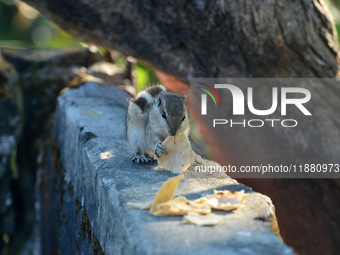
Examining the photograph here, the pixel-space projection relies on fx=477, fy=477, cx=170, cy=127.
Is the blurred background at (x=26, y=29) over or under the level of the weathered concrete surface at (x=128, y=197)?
over

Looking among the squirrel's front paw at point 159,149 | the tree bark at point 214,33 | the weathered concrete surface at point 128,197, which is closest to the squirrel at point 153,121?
the squirrel's front paw at point 159,149

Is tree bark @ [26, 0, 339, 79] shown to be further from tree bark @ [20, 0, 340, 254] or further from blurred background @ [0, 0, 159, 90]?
blurred background @ [0, 0, 159, 90]

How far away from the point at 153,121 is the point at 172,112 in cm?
23

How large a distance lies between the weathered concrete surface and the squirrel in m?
0.13

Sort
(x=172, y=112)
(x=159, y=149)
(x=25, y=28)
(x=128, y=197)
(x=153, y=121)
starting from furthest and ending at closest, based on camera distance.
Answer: (x=25, y=28) → (x=153, y=121) → (x=172, y=112) → (x=159, y=149) → (x=128, y=197)

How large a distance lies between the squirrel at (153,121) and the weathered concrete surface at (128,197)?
13 centimetres

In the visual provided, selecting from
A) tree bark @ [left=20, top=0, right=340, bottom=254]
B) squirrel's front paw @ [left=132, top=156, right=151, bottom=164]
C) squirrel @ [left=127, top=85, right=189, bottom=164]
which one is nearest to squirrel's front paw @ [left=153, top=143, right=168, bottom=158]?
squirrel @ [left=127, top=85, right=189, bottom=164]

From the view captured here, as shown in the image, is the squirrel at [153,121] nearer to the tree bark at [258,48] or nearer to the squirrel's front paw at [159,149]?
the squirrel's front paw at [159,149]

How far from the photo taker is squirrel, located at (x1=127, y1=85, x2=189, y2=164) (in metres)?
3.55

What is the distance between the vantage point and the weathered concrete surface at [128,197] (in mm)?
Answer: 2148

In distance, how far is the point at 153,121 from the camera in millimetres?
3727

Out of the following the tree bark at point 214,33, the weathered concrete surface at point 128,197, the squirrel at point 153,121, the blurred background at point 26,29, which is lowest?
the weathered concrete surface at point 128,197

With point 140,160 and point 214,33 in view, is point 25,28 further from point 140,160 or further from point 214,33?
point 140,160

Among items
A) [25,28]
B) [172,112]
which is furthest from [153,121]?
[25,28]
